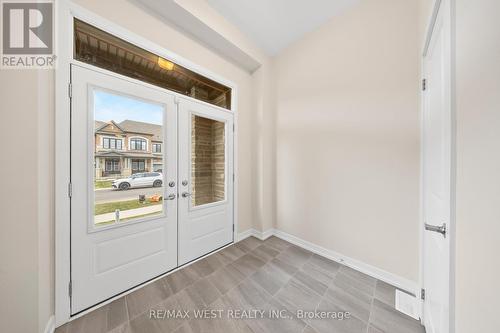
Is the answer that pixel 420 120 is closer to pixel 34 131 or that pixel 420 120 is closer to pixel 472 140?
pixel 472 140

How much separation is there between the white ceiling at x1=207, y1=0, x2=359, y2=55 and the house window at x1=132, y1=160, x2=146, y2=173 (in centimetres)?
213

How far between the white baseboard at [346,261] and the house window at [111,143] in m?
2.15

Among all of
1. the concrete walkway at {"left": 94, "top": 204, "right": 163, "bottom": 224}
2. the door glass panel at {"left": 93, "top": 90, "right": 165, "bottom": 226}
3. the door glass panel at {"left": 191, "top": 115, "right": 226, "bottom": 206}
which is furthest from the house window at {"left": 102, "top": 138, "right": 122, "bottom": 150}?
the door glass panel at {"left": 191, "top": 115, "right": 226, "bottom": 206}

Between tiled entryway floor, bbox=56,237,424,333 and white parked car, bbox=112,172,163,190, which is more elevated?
white parked car, bbox=112,172,163,190

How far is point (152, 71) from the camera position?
195 cm

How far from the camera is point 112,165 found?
1674 mm

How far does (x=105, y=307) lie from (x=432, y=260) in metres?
2.73

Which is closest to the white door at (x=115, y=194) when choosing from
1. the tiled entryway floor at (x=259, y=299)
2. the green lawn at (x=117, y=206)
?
the green lawn at (x=117, y=206)

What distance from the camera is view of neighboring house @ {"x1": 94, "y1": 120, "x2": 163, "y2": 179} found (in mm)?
1605

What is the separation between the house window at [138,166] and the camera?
1821mm

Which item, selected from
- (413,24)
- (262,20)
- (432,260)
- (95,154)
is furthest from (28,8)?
(432,260)

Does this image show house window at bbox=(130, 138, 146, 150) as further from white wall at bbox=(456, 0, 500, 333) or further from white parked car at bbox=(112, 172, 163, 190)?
white wall at bbox=(456, 0, 500, 333)

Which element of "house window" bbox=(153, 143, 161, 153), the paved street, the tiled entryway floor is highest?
"house window" bbox=(153, 143, 161, 153)

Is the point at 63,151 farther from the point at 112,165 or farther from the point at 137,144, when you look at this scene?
the point at 137,144
